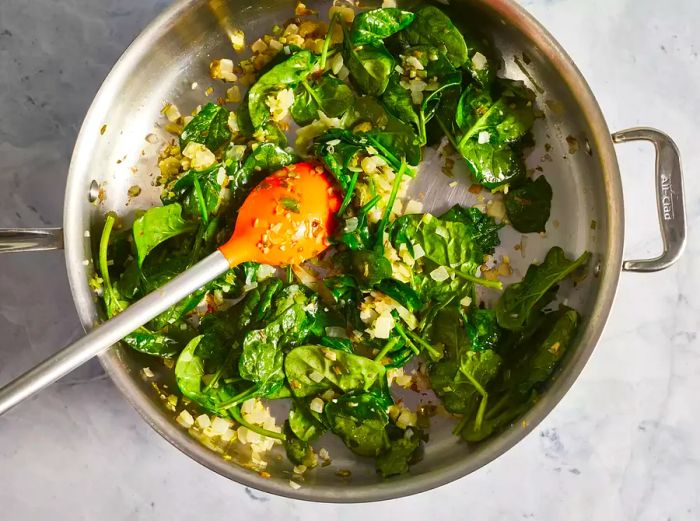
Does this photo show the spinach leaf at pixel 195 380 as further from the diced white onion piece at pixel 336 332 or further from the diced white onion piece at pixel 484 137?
the diced white onion piece at pixel 484 137

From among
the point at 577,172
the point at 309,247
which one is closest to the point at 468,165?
the point at 577,172

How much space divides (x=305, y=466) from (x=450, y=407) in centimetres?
35

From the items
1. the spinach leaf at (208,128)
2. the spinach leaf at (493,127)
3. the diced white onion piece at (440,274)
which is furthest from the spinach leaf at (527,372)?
the spinach leaf at (208,128)

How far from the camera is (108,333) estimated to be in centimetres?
129

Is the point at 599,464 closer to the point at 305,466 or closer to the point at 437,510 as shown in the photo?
the point at 437,510

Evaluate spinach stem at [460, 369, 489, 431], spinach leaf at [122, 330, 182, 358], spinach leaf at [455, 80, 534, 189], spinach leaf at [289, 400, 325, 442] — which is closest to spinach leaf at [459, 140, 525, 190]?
spinach leaf at [455, 80, 534, 189]

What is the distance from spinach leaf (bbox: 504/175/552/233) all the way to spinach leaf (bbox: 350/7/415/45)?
17.2 inches

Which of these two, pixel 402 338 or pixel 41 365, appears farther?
pixel 402 338

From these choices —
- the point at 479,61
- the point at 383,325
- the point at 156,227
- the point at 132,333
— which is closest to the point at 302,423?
the point at 383,325

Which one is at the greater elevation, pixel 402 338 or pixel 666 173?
pixel 666 173

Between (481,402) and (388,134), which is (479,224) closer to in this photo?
(388,134)

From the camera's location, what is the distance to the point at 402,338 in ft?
4.99

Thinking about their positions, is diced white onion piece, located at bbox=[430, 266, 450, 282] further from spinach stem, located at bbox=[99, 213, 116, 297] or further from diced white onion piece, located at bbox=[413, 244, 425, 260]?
spinach stem, located at bbox=[99, 213, 116, 297]

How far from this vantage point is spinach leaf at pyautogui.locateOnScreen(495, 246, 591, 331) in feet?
4.91
